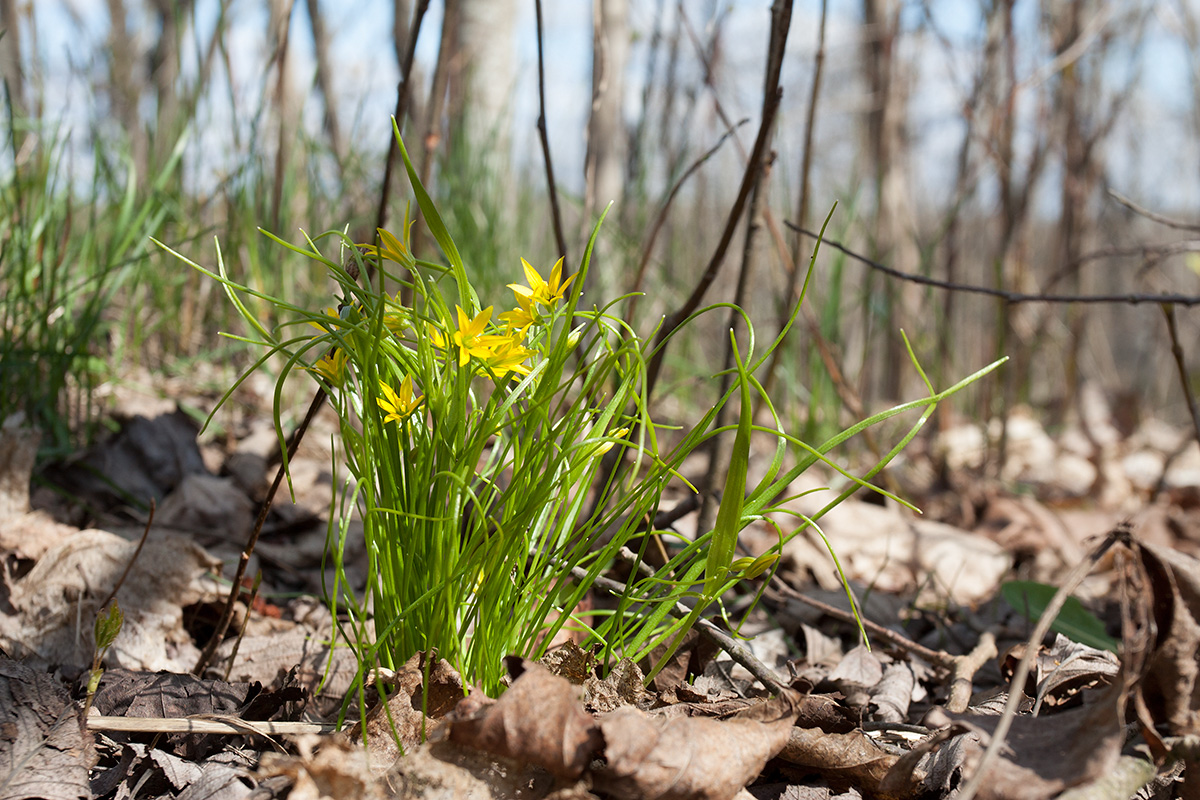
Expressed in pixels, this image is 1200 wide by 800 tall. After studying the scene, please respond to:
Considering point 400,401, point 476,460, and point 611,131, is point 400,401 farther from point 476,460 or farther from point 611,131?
point 611,131

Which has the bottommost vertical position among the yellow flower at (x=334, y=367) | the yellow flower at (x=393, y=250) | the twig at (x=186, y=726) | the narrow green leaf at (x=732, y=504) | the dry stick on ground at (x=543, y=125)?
the twig at (x=186, y=726)

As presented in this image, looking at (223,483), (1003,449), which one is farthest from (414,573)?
(1003,449)

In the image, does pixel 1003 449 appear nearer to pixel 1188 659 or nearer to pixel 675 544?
pixel 675 544

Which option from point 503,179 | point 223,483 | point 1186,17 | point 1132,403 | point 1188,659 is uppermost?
point 1186,17

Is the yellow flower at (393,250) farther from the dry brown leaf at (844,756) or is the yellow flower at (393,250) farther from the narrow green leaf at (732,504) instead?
the dry brown leaf at (844,756)

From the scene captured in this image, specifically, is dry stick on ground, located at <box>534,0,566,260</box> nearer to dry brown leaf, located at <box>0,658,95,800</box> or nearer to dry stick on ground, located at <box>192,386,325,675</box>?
dry stick on ground, located at <box>192,386,325,675</box>

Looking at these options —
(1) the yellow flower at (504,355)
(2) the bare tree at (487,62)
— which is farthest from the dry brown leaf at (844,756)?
(2) the bare tree at (487,62)
